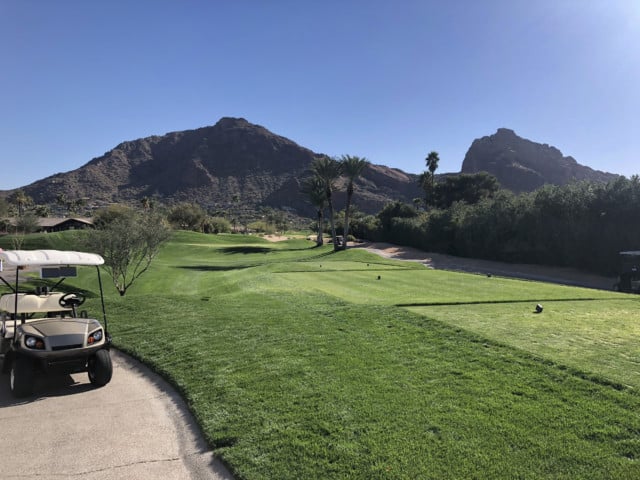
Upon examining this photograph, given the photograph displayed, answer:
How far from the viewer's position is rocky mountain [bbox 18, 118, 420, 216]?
5719 inches

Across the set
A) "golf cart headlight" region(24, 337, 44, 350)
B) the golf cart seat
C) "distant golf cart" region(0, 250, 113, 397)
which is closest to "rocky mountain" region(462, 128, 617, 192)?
the golf cart seat

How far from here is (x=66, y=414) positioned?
5594 mm

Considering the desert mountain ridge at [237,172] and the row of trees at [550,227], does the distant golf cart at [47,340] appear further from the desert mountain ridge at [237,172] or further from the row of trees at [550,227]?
the desert mountain ridge at [237,172]

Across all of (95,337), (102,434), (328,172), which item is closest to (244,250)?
(328,172)

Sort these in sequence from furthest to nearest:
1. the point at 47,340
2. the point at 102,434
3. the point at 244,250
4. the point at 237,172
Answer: the point at 237,172 < the point at 244,250 < the point at 47,340 < the point at 102,434

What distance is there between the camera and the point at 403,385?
590 cm

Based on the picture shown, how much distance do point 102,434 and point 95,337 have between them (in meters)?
1.87

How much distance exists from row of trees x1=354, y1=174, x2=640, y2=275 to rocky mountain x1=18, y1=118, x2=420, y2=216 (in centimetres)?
9011

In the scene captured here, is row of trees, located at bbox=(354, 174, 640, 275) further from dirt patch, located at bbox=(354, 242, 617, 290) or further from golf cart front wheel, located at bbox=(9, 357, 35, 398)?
golf cart front wheel, located at bbox=(9, 357, 35, 398)

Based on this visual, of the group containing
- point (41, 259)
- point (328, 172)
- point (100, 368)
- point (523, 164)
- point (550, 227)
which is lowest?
point (100, 368)

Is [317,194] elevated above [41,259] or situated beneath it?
elevated above

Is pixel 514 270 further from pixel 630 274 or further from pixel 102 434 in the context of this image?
pixel 102 434

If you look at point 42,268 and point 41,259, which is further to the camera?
point 42,268

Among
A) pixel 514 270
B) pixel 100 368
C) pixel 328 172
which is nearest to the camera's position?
pixel 100 368
